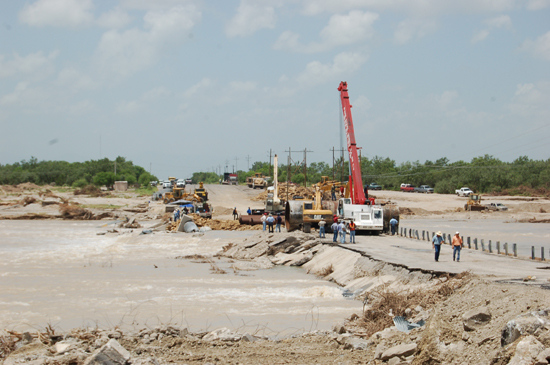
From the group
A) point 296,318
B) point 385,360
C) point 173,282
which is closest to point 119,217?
point 173,282

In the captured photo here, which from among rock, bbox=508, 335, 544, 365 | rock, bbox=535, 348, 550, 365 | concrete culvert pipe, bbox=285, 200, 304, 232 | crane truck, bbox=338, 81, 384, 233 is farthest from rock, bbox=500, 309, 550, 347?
concrete culvert pipe, bbox=285, 200, 304, 232

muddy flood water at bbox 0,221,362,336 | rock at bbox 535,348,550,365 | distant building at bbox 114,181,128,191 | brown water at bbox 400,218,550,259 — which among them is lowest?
brown water at bbox 400,218,550,259

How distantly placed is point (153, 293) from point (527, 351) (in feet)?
45.7

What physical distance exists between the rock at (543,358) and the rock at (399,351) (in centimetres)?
289

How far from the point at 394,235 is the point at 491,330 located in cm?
2672

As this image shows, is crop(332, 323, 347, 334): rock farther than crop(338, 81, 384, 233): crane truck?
No

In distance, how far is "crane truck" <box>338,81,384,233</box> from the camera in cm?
3478

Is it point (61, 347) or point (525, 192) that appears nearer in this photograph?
point (61, 347)

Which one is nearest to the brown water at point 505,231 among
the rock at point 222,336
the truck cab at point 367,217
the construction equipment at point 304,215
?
the truck cab at point 367,217

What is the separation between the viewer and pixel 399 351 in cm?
1038

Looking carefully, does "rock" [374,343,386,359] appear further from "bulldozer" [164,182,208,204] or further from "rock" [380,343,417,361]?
"bulldozer" [164,182,208,204]

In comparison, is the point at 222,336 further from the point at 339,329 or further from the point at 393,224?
the point at 393,224

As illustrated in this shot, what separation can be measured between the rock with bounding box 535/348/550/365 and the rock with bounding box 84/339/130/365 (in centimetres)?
728

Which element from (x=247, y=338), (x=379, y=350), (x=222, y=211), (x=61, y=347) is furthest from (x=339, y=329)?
(x=222, y=211)
